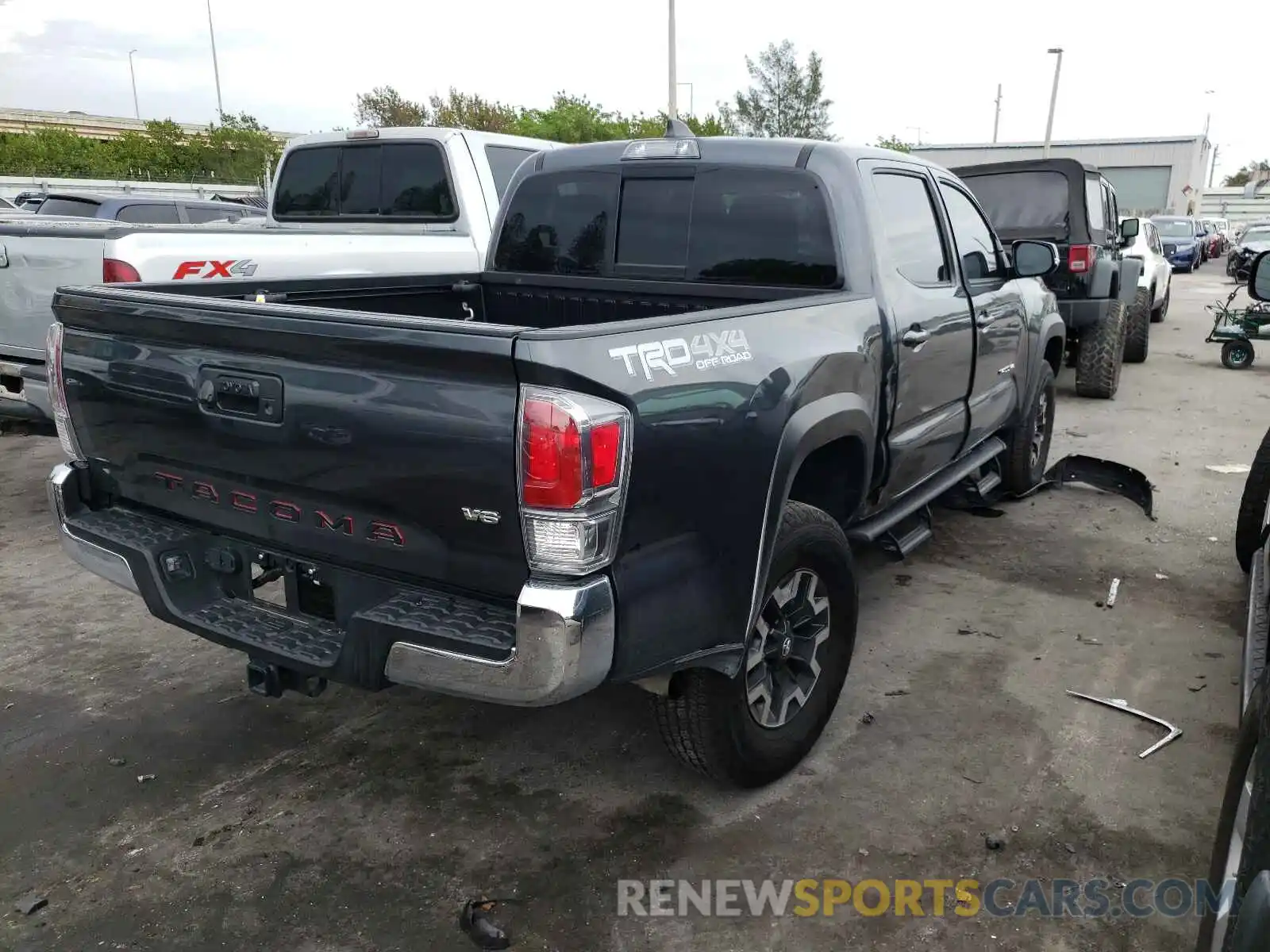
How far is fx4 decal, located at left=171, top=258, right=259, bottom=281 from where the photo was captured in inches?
209

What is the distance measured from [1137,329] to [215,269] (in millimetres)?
10206

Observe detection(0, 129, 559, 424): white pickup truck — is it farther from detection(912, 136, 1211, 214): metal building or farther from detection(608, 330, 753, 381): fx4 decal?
detection(912, 136, 1211, 214): metal building

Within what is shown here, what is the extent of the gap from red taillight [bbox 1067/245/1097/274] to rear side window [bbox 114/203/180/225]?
9606 mm

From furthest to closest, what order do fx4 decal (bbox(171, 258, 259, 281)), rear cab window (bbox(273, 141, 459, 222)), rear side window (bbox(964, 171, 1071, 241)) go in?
rear side window (bbox(964, 171, 1071, 241)) → rear cab window (bbox(273, 141, 459, 222)) → fx4 decal (bbox(171, 258, 259, 281))

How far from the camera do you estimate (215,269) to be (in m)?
5.48

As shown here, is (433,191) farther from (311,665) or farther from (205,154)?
(205,154)

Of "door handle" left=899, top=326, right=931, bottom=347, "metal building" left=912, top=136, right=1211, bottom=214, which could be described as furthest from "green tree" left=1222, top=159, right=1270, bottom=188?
"door handle" left=899, top=326, right=931, bottom=347

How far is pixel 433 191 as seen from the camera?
22.8 feet

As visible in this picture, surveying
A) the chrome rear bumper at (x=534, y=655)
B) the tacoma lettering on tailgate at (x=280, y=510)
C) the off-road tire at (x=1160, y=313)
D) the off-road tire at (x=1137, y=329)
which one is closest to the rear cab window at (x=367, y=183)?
the tacoma lettering on tailgate at (x=280, y=510)

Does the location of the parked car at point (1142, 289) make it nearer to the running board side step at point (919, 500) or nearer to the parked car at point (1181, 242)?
the running board side step at point (919, 500)

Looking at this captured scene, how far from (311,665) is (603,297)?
2036 mm

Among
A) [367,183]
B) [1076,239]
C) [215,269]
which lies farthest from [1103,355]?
[215,269]

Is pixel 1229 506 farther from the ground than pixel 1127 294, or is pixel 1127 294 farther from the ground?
pixel 1127 294

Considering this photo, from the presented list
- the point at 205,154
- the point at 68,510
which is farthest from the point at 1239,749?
the point at 205,154
